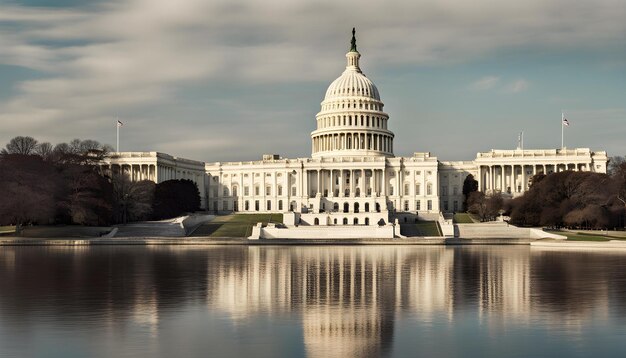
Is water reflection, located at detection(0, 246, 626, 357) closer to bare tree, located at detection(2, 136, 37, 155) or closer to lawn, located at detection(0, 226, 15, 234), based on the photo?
lawn, located at detection(0, 226, 15, 234)

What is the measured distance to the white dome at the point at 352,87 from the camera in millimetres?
161250

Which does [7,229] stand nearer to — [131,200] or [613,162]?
[131,200]

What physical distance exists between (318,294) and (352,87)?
129m

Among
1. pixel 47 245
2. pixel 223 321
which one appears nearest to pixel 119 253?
pixel 47 245

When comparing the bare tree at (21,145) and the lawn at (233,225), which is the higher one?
the bare tree at (21,145)

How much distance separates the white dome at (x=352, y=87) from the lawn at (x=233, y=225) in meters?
43.3

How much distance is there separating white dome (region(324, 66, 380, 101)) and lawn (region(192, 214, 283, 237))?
43.3 metres

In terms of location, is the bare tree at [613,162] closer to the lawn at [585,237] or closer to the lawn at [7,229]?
the lawn at [585,237]

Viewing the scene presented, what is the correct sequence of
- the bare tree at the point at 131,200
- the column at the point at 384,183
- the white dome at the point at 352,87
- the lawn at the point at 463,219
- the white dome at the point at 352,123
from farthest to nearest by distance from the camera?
1. the white dome at the point at 352,87
2. the white dome at the point at 352,123
3. the column at the point at 384,183
4. the lawn at the point at 463,219
5. the bare tree at the point at 131,200

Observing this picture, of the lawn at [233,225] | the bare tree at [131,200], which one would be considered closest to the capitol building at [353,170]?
A: the lawn at [233,225]

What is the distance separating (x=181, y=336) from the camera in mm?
24719

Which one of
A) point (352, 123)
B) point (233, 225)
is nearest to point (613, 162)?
point (352, 123)

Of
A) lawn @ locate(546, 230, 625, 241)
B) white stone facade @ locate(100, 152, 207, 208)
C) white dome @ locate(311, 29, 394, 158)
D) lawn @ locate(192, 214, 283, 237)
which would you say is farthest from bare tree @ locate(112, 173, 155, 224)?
lawn @ locate(546, 230, 625, 241)

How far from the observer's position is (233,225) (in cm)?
10812
